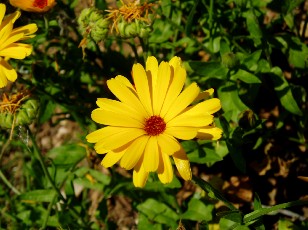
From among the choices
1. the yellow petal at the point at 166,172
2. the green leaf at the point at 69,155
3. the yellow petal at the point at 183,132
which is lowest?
the green leaf at the point at 69,155

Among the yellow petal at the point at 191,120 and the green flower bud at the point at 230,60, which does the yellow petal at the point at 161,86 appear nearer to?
the yellow petal at the point at 191,120

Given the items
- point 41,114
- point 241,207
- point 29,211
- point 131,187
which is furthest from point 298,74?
point 29,211

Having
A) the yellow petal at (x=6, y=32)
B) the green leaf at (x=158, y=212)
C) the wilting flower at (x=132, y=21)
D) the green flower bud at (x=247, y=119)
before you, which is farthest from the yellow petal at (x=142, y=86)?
the green leaf at (x=158, y=212)

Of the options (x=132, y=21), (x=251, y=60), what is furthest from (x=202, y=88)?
(x=132, y=21)

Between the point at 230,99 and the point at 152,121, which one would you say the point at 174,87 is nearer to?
the point at 152,121

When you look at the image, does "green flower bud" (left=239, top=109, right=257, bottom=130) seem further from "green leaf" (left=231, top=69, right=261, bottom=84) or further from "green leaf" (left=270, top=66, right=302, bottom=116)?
"green leaf" (left=270, top=66, right=302, bottom=116)

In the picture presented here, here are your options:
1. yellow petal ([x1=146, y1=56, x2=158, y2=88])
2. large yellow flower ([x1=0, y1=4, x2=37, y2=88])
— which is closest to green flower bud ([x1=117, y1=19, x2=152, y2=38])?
yellow petal ([x1=146, y1=56, x2=158, y2=88])
